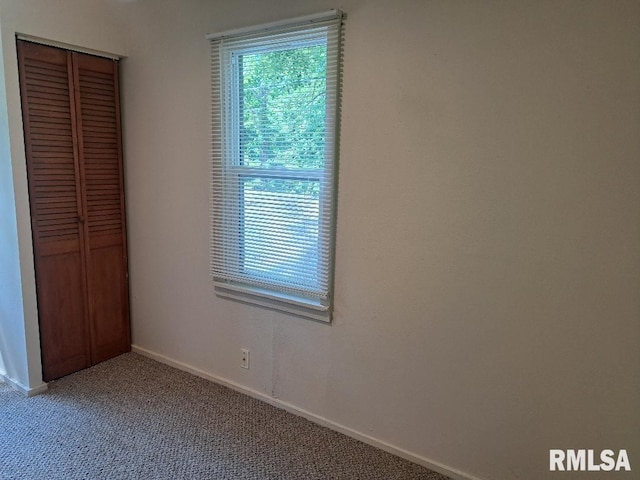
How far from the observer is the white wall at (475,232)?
1.50 metres

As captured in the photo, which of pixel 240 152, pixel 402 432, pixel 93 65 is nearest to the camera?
pixel 402 432

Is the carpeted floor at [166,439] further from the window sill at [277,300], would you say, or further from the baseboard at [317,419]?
the window sill at [277,300]

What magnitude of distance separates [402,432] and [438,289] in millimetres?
752

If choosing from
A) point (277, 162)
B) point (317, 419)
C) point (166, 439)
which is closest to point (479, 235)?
point (277, 162)

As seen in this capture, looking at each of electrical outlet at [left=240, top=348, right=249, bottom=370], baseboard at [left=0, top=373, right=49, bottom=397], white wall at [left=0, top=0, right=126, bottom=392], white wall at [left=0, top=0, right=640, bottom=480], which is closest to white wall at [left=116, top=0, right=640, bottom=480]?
white wall at [left=0, top=0, right=640, bottom=480]

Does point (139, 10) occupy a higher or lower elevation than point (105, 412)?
higher

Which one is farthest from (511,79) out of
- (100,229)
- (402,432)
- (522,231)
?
(100,229)

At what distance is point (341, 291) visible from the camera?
2129 mm

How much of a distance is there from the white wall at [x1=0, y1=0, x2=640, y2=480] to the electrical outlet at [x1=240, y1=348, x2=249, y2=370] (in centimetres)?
9

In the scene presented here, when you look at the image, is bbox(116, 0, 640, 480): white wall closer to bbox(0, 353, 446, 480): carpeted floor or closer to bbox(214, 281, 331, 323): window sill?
bbox(214, 281, 331, 323): window sill

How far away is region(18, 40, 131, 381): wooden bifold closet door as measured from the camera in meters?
2.41

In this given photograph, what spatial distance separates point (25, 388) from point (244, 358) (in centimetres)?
129

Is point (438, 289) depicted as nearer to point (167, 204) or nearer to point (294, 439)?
point (294, 439)

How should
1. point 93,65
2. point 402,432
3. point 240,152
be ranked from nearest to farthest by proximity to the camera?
point 402,432 < point 240,152 < point 93,65
